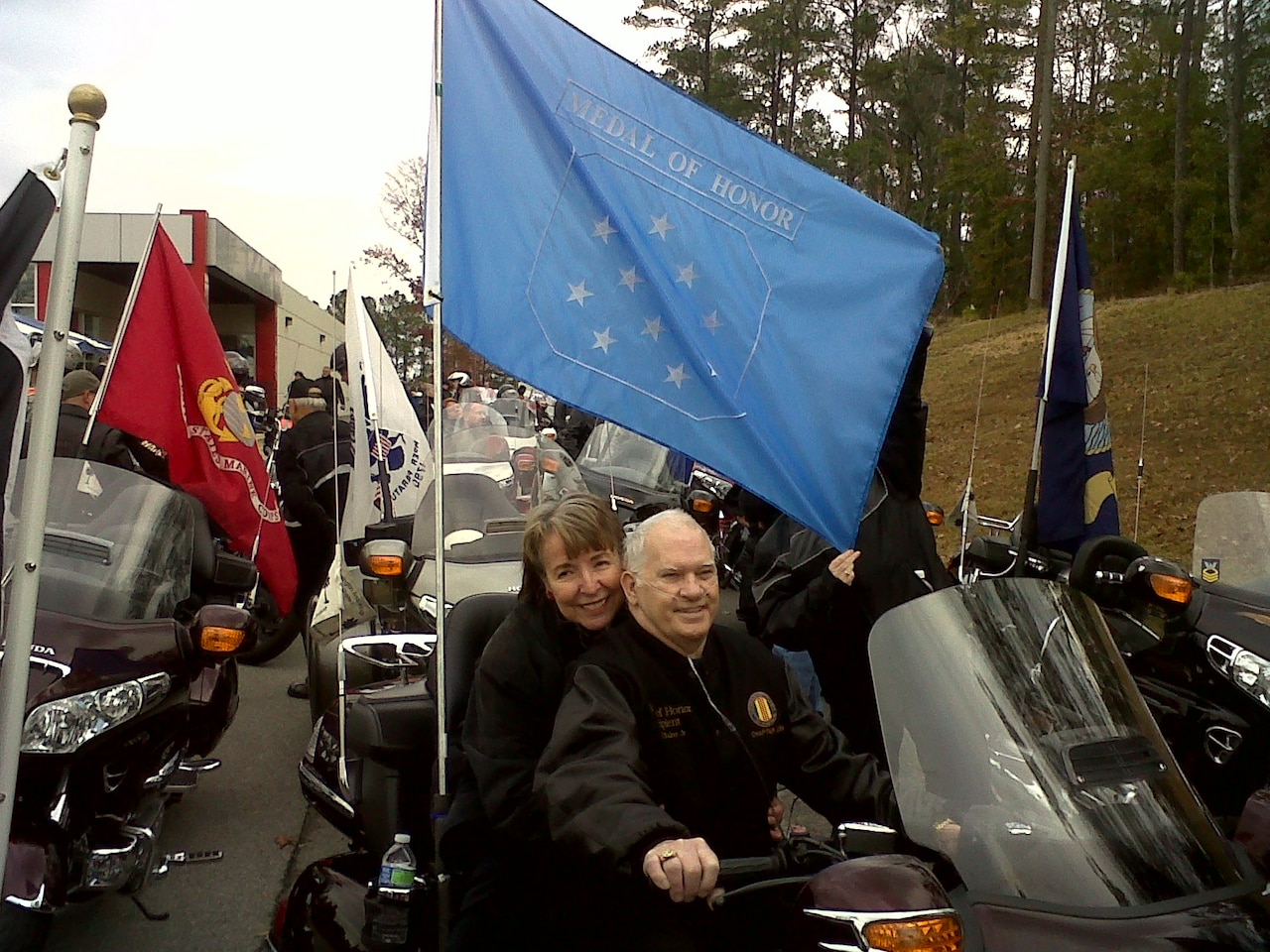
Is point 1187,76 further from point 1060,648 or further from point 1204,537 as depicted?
point 1060,648

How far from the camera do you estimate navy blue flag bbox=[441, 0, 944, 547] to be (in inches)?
128

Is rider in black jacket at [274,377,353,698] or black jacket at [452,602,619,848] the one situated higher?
rider in black jacket at [274,377,353,698]

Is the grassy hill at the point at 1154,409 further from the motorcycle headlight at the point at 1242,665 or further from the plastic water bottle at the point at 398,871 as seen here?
the plastic water bottle at the point at 398,871

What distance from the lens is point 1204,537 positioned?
4930mm

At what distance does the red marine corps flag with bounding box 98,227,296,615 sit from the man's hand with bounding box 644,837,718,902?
388cm

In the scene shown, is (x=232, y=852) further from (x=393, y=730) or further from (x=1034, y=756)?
(x=1034, y=756)

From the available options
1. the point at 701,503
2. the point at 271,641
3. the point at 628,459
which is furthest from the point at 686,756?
the point at 628,459

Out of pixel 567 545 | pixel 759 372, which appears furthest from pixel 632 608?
pixel 759 372

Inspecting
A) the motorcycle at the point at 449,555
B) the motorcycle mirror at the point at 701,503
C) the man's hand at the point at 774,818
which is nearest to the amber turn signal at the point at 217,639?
the motorcycle at the point at 449,555

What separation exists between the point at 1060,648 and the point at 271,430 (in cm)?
1819

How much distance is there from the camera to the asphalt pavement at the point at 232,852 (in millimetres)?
4293

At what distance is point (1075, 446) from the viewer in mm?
4906

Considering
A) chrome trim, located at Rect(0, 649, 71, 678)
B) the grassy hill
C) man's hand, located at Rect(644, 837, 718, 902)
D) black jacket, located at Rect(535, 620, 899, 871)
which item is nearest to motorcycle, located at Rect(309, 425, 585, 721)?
chrome trim, located at Rect(0, 649, 71, 678)

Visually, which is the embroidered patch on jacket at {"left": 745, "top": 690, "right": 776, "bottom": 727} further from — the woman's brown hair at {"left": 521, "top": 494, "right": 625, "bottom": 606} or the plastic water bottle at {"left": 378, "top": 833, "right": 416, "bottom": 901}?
the plastic water bottle at {"left": 378, "top": 833, "right": 416, "bottom": 901}
